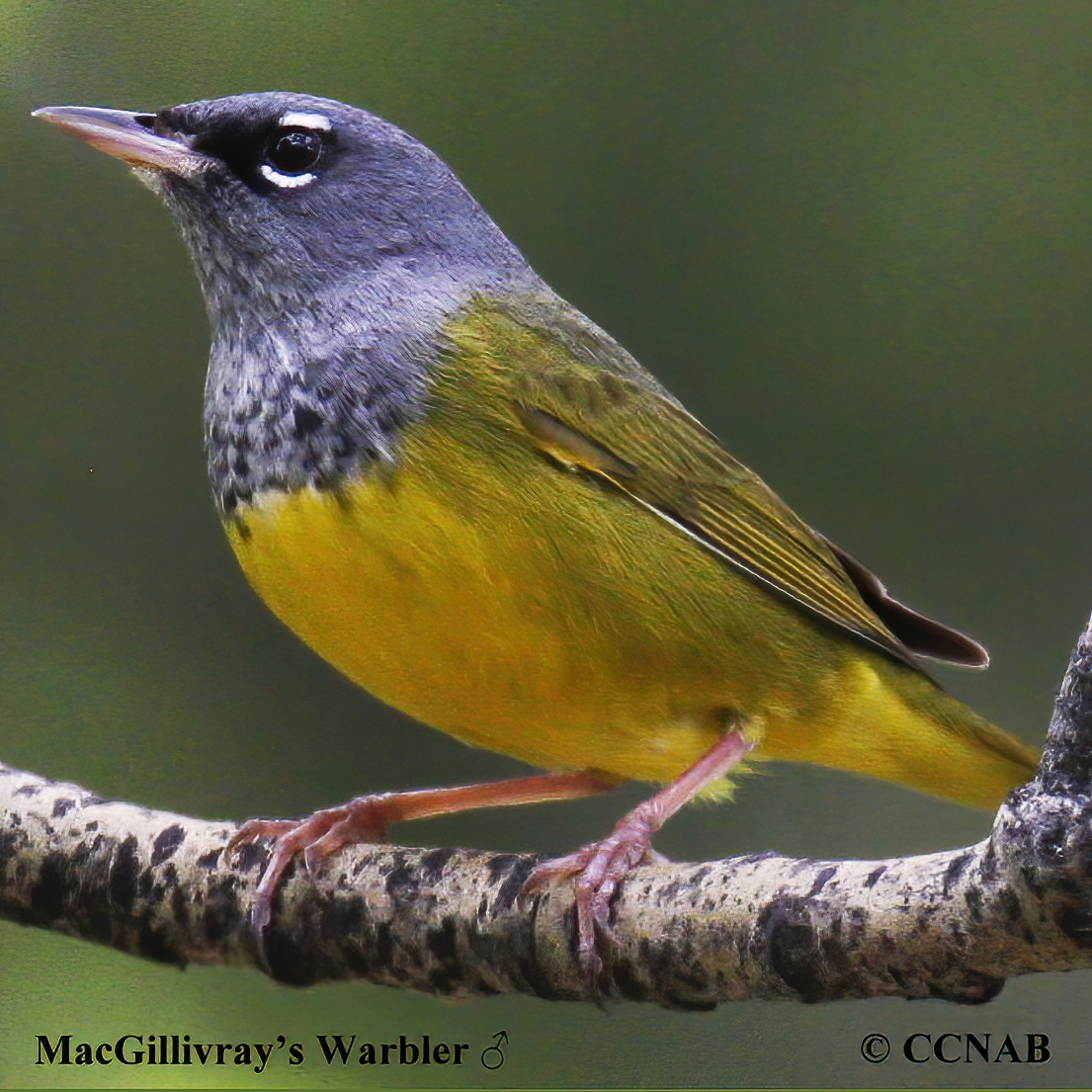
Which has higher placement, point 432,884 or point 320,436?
point 320,436

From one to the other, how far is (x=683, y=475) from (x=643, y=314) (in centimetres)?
63

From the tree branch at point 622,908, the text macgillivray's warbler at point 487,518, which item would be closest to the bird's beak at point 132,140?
the text macgillivray's warbler at point 487,518

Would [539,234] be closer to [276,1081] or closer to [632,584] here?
[632,584]

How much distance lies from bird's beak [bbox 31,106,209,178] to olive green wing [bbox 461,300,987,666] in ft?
2.13

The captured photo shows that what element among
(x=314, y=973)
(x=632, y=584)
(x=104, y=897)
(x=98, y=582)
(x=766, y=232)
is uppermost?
(x=766, y=232)

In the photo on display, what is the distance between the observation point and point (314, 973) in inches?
92.6

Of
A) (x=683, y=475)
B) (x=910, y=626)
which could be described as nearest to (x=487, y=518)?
(x=683, y=475)

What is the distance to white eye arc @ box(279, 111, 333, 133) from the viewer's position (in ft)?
7.86

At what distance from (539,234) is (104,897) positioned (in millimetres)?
1659

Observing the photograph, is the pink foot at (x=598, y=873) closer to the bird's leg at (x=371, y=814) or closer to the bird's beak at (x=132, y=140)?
the bird's leg at (x=371, y=814)

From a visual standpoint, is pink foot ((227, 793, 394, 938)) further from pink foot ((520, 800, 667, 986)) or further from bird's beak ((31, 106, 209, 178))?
bird's beak ((31, 106, 209, 178))

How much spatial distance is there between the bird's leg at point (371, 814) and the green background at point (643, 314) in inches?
3.7

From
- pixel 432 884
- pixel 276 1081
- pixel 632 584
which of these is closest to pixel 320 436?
pixel 632 584

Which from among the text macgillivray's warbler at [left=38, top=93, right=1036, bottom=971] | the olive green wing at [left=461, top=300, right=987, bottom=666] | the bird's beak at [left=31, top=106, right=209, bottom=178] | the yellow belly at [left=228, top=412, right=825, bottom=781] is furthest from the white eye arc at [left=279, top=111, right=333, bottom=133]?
the yellow belly at [left=228, top=412, right=825, bottom=781]
